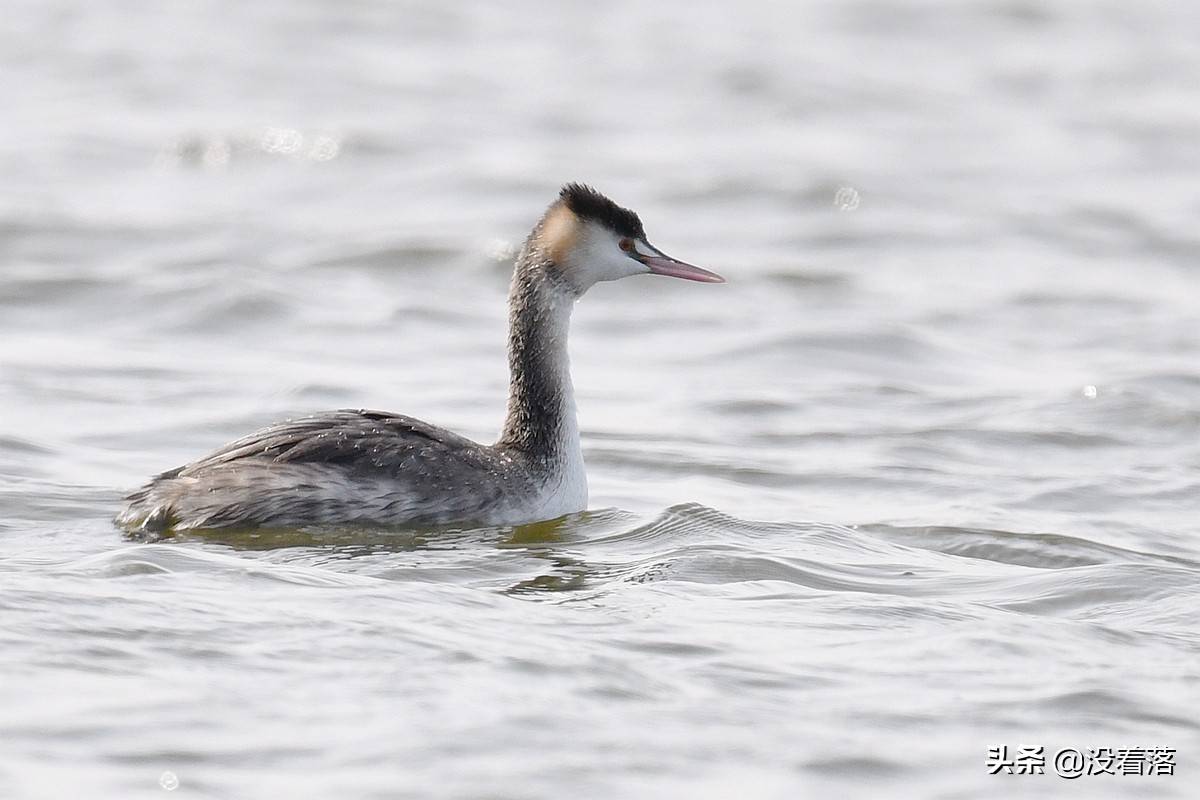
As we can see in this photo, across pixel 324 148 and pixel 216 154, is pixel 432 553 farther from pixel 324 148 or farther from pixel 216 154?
pixel 324 148

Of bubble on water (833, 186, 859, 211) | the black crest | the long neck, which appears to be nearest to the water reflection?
the long neck

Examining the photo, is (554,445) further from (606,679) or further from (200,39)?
(200,39)

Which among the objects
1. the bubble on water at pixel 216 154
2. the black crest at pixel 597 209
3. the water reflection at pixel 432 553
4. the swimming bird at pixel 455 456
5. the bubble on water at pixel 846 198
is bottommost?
the water reflection at pixel 432 553

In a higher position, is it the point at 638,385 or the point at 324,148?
the point at 324,148

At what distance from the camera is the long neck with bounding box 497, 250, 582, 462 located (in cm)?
839

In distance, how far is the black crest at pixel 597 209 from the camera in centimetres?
838

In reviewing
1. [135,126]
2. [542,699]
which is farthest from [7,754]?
[135,126]

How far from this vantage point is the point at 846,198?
1667 centimetres

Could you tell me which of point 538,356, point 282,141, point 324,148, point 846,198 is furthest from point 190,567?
point 282,141

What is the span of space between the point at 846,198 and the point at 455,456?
9322mm

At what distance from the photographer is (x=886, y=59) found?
70.7 ft

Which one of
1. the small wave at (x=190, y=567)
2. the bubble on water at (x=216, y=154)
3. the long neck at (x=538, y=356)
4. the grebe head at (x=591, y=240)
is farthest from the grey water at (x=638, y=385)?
the grebe head at (x=591, y=240)

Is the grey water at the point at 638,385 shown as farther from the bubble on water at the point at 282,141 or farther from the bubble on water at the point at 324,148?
the bubble on water at the point at 324,148

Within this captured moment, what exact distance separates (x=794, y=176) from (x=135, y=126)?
5.84 m
